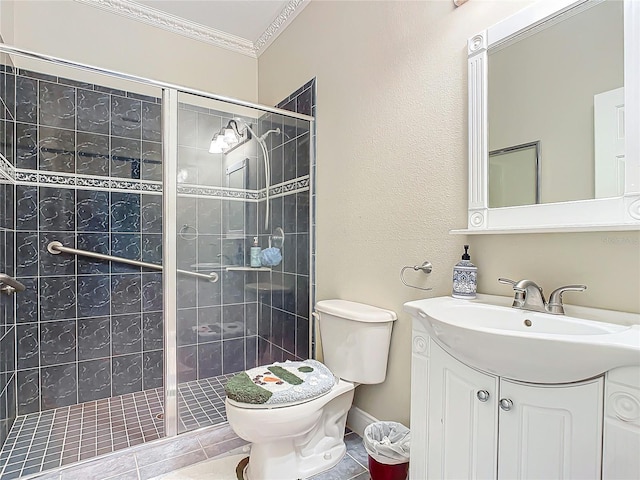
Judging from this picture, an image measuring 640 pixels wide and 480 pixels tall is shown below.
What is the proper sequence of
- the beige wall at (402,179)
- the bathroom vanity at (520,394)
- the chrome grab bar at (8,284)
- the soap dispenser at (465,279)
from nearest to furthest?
the bathroom vanity at (520,394)
the beige wall at (402,179)
the soap dispenser at (465,279)
the chrome grab bar at (8,284)

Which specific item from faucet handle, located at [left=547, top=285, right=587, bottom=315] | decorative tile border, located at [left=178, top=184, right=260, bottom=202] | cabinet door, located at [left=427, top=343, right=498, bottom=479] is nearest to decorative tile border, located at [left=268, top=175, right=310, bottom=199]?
decorative tile border, located at [left=178, top=184, right=260, bottom=202]

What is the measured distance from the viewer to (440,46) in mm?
1453

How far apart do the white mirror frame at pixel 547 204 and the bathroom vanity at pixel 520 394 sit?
0.25 metres

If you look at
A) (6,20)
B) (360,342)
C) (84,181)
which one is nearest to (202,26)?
(6,20)

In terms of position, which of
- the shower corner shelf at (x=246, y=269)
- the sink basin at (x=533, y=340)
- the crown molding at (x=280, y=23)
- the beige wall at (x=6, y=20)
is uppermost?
the crown molding at (x=280, y=23)

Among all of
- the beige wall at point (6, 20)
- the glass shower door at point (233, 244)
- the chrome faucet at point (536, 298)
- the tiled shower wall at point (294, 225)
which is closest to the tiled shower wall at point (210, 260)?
the glass shower door at point (233, 244)

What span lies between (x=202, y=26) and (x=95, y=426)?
265cm

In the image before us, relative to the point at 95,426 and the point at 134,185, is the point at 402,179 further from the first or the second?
the point at 95,426

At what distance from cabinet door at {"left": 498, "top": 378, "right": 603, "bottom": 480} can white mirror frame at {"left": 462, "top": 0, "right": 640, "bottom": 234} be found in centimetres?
44

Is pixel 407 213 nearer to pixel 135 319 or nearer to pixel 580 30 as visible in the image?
pixel 580 30

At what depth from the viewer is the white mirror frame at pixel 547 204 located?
94cm

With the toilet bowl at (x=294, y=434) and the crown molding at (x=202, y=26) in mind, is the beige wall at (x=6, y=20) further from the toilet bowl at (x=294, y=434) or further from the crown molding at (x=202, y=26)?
the toilet bowl at (x=294, y=434)

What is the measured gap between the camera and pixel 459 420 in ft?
3.47

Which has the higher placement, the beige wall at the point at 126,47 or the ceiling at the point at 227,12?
the ceiling at the point at 227,12
